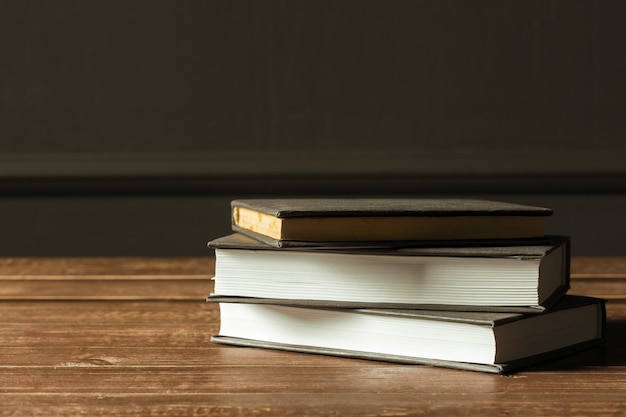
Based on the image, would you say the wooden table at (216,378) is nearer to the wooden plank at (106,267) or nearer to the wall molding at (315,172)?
the wooden plank at (106,267)

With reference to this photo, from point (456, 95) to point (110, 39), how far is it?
610 mm

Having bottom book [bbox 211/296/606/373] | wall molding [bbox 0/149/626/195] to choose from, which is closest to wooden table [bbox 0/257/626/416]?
bottom book [bbox 211/296/606/373]

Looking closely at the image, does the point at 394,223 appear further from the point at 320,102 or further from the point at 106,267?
the point at 320,102

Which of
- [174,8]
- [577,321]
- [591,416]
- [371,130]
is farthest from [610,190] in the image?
[591,416]

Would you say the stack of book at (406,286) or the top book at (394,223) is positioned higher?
the top book at (394,223)

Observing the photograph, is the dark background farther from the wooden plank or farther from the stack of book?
the stack of book

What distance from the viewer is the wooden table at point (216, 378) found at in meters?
0.41

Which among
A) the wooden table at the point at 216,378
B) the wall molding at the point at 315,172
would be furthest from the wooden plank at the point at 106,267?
the wall molding at the point at 315,172

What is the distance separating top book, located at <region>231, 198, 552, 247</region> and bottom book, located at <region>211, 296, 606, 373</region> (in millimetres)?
46

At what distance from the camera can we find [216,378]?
466 millimetres

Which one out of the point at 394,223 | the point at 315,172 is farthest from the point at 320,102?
the point at 394,223

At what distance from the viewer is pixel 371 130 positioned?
1462 mm

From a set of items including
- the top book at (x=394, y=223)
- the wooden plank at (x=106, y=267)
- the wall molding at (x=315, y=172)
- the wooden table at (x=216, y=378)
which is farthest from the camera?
the wall molding at (x=315, y=172)

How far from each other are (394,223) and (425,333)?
7 centimetres
